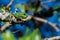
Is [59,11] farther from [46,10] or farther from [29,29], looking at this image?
[29,29]

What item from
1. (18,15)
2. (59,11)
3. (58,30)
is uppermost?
(18,15)

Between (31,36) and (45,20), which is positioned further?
(45,20)

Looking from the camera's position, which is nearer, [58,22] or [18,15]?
[18,15]

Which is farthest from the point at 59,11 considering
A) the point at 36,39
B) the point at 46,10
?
the point at 36,39

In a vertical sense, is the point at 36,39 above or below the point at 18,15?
below

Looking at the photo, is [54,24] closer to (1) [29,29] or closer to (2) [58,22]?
(2) [58,22]

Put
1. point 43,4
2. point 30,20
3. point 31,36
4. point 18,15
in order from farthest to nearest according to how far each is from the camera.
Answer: point 43,4 → point 30,20 → point 31,36 → point 18,15

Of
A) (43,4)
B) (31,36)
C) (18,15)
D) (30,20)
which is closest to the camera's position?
(18,15)

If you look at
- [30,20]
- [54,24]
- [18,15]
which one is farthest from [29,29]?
[18,15]

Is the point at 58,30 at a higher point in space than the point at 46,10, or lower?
lower
